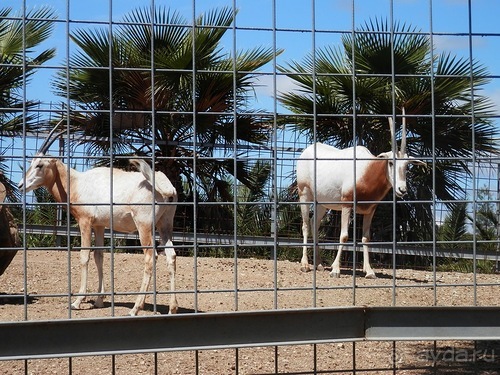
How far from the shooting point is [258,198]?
1391cm

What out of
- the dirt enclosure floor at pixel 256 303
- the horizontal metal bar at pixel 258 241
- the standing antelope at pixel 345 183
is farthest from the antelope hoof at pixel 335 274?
the horizontal metal bar at pixel 258 241

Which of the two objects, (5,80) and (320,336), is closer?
(320,336)

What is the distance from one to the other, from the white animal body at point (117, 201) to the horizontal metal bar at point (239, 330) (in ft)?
10.5

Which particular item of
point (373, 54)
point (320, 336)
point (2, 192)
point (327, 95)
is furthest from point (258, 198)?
point (320, 336)

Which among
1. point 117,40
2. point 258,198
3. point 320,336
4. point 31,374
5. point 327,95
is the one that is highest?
point 117,40

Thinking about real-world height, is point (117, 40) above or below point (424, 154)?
above

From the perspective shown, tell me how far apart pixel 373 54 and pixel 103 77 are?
4.33 m

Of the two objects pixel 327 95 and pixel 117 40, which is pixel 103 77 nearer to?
A: pixel 117 40

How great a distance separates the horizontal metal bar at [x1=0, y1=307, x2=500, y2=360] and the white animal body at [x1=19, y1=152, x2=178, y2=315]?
3190 mm

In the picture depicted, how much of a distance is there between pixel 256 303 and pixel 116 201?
1.93m

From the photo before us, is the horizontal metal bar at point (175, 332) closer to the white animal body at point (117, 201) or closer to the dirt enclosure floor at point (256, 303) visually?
the dirt enclosure floor at point (256, 303)

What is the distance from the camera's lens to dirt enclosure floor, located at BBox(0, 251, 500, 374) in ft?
23.6

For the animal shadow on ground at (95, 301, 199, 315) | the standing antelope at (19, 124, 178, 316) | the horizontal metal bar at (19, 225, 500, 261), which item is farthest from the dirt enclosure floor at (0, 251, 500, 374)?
the horizontal metal bar at (19, 225, 500, 261)

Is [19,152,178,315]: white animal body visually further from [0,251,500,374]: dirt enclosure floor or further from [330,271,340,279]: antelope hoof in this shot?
[330,271,340,279]: antelope hoof
